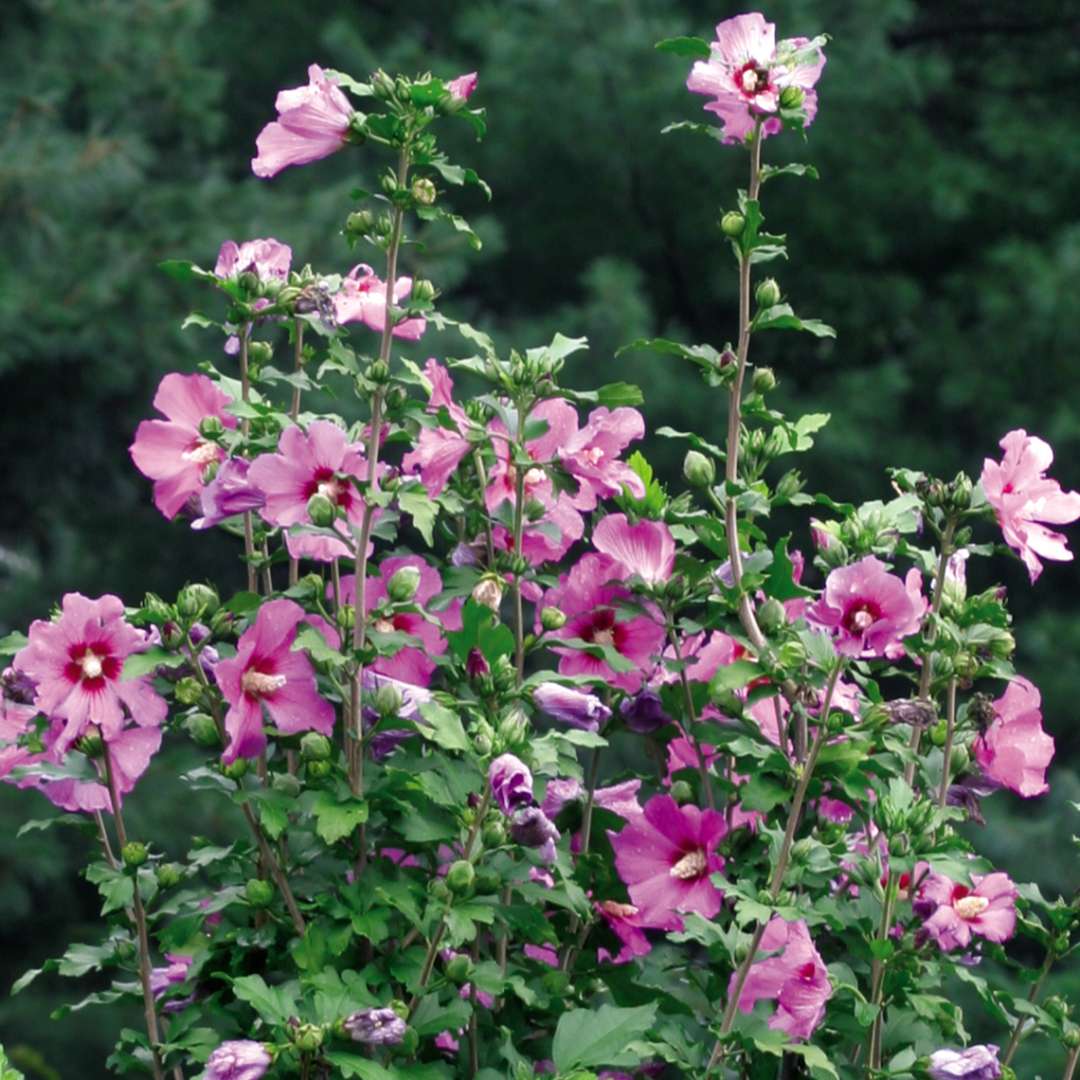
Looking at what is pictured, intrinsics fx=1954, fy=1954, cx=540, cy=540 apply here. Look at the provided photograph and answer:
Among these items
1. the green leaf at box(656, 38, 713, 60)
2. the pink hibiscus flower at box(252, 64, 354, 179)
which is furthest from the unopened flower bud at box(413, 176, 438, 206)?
the green leaf at box(656, 38, 713, 60)

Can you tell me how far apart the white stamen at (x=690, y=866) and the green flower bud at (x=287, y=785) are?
0.90 ft

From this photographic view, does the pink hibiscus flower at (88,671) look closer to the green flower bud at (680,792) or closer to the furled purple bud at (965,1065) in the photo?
the green flower bud at (680,792)

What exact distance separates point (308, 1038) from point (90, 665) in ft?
1.00

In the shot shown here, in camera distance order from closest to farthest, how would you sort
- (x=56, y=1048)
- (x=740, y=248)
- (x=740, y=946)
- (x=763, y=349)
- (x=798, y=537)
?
(x=740, y=946) → (x=740, y=248) → (x=798, y=537) → (x=56, y=1048) → (x=763, y=349)

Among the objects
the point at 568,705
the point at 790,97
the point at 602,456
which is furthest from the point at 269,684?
the point at 790,97

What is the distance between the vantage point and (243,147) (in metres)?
7.67

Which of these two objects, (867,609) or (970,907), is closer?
(867,609)

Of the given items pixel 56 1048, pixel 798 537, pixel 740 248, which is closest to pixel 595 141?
pixel 798 537

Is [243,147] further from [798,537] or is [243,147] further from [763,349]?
[798,537]

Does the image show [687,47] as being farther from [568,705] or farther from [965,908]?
[965,908]

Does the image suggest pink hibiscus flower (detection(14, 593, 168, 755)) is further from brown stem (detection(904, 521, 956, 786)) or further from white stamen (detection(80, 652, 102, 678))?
brown stem (detection(904, 521, 956, 786))

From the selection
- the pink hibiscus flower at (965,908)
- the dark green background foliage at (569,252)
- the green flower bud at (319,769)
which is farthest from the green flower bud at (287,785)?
the dark green background foliage at (569,252)

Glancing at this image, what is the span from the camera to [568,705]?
1.37 metres

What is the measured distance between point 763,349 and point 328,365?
5853mm
